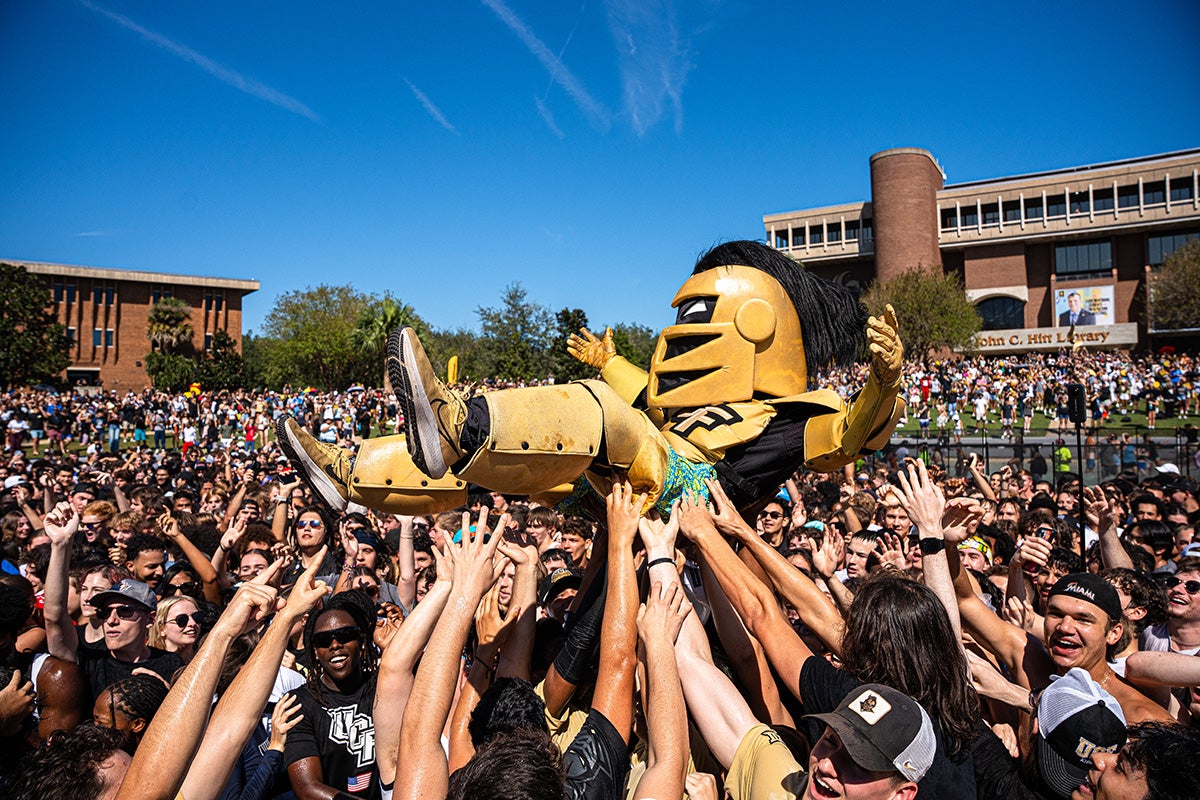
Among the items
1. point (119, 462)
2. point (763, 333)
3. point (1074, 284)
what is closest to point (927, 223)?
point (1074, 284)

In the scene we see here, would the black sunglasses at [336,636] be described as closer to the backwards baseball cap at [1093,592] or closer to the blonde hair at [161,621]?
the blonde hair at [161,621]

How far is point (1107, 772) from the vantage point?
217 centimetres

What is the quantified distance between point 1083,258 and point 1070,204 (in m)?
3.50

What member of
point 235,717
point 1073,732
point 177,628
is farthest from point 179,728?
point 1073,732

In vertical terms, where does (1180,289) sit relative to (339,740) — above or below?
above

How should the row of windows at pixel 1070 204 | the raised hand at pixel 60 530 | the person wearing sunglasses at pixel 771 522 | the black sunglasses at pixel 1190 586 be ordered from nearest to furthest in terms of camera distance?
the black sunglasses at pixel 1190 586, the raised hand at pixel 60 530, the person wearing sunglasses at pixel 771 522, the row of windows at pixel 1070 204

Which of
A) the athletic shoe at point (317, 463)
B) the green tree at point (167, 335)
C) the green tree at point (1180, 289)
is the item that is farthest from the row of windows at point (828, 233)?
the athletic shoe at point (317, 463)

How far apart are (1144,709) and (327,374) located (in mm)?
51628

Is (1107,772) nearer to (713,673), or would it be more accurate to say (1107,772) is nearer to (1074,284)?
(713,673)

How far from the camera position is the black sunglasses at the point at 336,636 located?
12.2 ft

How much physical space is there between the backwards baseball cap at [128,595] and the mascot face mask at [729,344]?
9.83 ft

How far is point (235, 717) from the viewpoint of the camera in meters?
2.51

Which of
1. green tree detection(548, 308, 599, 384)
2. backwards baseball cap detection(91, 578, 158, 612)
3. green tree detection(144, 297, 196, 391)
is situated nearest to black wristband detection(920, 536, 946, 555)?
backwards baseball cap detection(91, 578, 158, 612)

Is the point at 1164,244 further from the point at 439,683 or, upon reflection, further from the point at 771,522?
the point at 439,683
